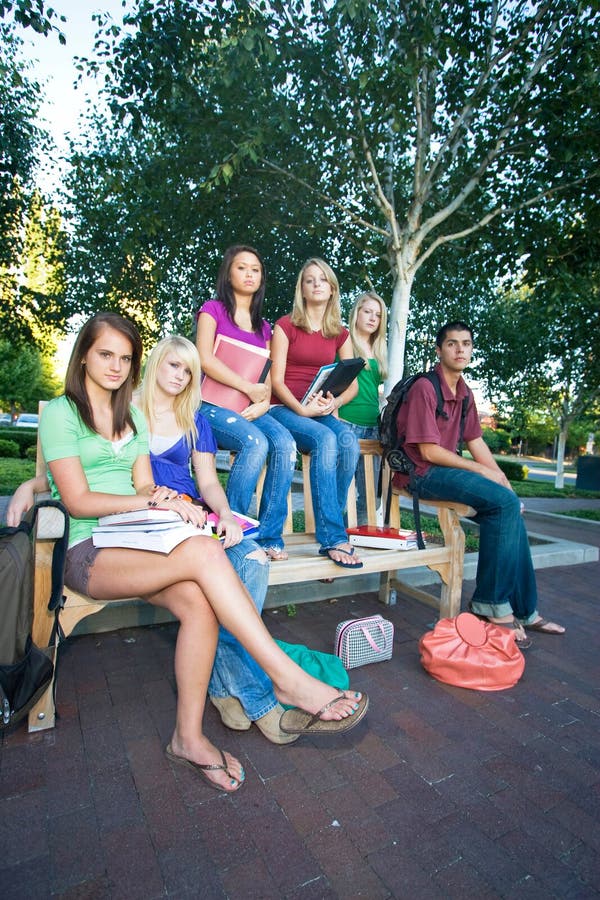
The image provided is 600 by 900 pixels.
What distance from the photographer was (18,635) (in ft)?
6.33

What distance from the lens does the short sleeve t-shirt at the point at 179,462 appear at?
9.53ft

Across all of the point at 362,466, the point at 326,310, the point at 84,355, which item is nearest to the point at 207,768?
the point at 84,355

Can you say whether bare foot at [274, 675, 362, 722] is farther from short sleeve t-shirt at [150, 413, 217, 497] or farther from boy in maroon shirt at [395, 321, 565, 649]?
boy in maroon shirt at [395, 321, 565, 649]

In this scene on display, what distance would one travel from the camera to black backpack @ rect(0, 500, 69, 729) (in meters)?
1.89

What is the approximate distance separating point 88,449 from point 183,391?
0.66m

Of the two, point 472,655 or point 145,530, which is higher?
point 145,530

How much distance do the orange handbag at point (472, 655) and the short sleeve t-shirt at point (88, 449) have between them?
1823 mm

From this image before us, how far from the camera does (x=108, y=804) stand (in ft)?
6.12

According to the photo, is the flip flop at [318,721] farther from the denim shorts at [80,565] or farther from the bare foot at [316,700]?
the denim shorts at [80,565]

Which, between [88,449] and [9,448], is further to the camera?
[9,448]

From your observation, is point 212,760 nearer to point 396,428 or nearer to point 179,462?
point 179,462

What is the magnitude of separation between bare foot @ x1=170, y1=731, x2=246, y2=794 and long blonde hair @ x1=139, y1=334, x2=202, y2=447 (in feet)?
4.82

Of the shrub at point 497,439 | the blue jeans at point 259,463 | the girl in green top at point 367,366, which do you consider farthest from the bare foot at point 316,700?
the shrub at point 497,439

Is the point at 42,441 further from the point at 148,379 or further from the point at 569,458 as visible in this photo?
the point at 569,458
